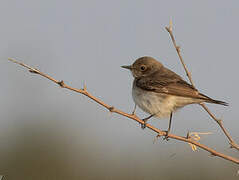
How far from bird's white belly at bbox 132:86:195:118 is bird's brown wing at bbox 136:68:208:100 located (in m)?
0.08

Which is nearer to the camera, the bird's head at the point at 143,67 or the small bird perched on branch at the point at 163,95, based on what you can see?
the small bird perched on branch at the point at 163,95

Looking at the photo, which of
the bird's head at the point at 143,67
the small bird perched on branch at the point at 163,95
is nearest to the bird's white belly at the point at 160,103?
the small bird perched on branch at the point at 163,95

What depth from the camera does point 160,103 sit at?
7.48m

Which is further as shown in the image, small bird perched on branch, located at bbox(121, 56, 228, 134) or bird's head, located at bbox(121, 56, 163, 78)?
bird's head, located at bbox(121, 56, 163, 78)

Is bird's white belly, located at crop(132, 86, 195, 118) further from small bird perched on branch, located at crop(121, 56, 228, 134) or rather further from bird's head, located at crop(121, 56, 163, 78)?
bird's head, located at crop(121, 56, 163, 78)

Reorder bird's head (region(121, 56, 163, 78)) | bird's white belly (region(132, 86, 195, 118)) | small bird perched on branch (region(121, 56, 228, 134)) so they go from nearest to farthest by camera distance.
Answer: small bird perched on branch (region(121, 56, 228, 134)) < bird's white belly (region(132, 86, 195, 118)) < bird's head (region(121, 56, 163, 78))

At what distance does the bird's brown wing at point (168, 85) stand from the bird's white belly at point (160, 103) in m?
0.08

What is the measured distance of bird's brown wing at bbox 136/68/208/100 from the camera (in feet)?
24.0

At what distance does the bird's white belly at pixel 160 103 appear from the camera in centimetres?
745

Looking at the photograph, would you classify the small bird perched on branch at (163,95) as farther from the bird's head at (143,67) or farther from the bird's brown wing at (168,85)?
the bird's head at (143,67)

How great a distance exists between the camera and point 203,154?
13906mm

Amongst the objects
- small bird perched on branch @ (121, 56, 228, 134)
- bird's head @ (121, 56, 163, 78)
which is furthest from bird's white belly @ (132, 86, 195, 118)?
bird's head @ (121, 56, 163, 78)

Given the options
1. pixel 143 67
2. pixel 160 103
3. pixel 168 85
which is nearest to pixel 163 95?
pixel 160 103

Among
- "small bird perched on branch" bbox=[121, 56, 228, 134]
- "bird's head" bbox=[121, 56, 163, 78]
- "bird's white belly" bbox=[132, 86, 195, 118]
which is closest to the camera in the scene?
"small bird perched on branch" bbox=[121, 56, 228, 134]
